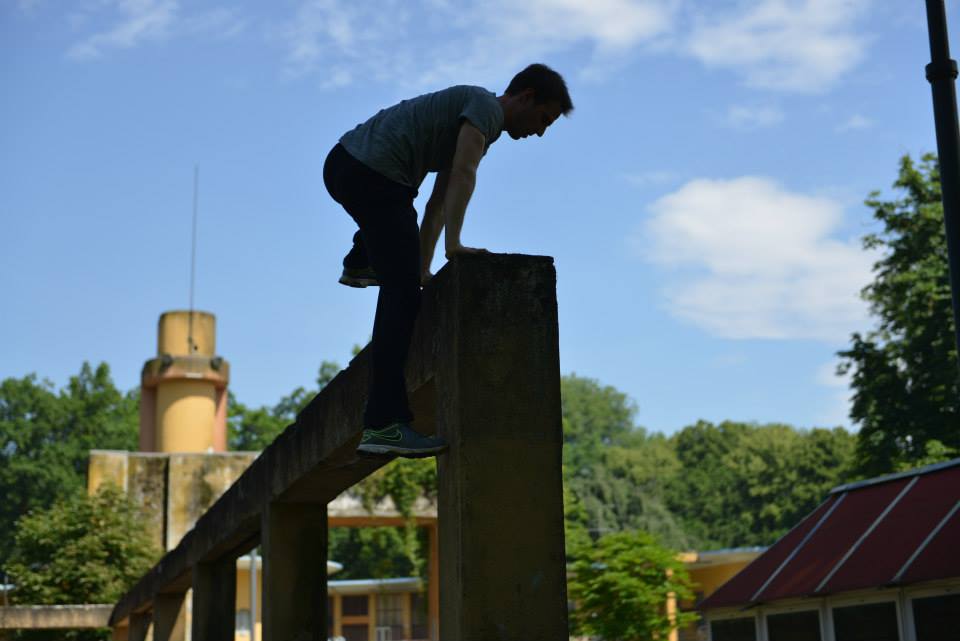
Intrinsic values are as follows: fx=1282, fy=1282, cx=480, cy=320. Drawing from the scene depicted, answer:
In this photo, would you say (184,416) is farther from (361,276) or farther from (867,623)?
(361,276)

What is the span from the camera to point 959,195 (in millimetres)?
7770

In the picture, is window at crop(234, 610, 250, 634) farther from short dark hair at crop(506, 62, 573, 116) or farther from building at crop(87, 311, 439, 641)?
short dark hair at crop(506, 62, 573, 116)

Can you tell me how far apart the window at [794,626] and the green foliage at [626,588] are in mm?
13794

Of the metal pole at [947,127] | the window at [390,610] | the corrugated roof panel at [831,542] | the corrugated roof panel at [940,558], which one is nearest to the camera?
the metal pole at [947,127]

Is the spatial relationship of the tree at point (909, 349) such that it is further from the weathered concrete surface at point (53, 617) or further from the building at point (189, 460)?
the weathered concrete surface at point (53, 617)

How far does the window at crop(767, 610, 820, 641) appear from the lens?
48.7ft

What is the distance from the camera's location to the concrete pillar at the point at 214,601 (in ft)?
35.8

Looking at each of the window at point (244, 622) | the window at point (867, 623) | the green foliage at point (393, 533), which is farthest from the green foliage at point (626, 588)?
the window at point (867, 623)

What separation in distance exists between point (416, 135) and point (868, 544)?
1130cm

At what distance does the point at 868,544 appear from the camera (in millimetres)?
14758

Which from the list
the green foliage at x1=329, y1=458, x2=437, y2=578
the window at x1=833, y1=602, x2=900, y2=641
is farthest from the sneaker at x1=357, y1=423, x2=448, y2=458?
the green foliage at x1=329, y1=458, x2=437, y2=578

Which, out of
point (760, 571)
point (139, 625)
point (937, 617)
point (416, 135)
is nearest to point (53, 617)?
point (139, 625)

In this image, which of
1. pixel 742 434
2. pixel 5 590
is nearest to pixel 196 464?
pixel 5 590

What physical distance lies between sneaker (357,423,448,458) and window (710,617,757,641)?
12.4m
